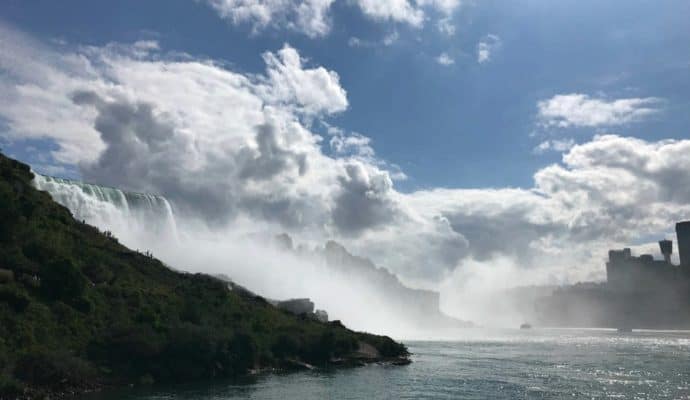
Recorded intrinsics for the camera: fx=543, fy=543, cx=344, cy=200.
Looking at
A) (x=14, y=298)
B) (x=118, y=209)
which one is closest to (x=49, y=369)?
(x=14, y=298)

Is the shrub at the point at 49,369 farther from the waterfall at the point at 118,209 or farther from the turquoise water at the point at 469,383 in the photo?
the waterfall at the point at 118,209

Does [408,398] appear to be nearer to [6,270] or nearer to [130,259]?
[6,270]

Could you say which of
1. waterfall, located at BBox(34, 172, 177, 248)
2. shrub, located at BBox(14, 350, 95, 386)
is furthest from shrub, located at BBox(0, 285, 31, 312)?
waterfall, located at BBox(34, 172, 177, 248)

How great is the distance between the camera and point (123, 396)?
68.9 m

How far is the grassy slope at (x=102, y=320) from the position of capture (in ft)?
229

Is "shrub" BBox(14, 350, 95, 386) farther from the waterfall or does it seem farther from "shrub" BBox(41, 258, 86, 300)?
the waterfall

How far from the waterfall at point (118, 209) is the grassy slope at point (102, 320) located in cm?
2252

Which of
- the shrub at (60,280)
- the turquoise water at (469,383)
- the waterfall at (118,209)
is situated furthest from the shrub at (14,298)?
the waterfall at (118,209)

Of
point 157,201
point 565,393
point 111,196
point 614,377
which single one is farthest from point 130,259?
point 614,377

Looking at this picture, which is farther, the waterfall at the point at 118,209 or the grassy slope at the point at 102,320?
the waterfall at the point at 118,209

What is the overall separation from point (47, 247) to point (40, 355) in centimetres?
2971

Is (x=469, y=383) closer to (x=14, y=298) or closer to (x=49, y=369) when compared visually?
(x=49, y=369)

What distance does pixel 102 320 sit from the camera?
84.8 meters

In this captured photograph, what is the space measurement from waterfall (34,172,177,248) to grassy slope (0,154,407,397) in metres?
22.5
